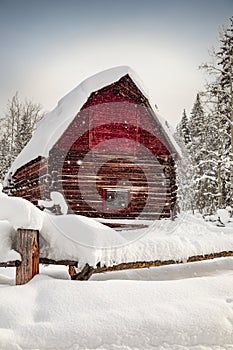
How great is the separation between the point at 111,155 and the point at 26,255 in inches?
402

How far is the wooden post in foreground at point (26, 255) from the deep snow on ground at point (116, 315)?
111 millimetres

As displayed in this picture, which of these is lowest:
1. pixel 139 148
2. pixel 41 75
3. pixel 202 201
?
pixel 202 201

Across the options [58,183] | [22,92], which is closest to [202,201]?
[22,92]

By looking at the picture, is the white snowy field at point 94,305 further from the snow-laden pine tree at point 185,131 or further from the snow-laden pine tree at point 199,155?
the snow-laden pine tree at point 185,131

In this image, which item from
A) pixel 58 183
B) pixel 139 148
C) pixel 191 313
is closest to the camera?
pixel 191 313

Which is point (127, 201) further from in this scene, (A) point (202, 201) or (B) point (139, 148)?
(A) point (202, 201)

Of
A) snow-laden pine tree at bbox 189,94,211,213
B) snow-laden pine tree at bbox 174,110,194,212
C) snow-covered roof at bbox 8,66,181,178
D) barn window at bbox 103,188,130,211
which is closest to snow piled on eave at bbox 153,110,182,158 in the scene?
snow-covered roof at bbox 8,66,181,178

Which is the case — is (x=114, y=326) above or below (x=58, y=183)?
below

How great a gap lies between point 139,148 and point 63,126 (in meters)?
3.34

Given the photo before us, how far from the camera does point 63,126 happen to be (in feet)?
39.5

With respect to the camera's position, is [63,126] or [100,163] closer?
[63,126]

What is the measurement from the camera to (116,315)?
2.72 metres

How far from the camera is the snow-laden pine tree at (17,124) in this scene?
90.2 feet

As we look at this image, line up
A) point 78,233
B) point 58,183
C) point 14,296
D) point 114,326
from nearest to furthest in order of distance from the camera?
1. point 114,326
2. point 14,296
3. point 78,233
4. point 58,183
